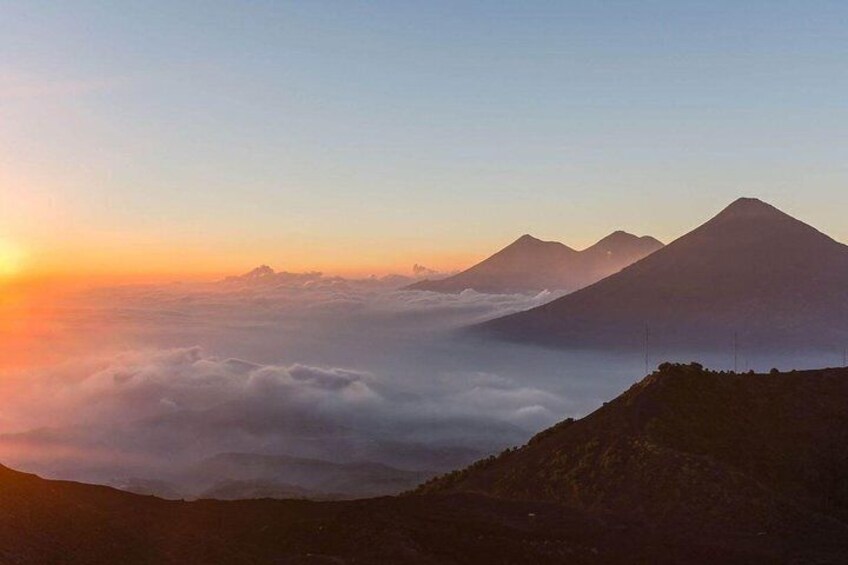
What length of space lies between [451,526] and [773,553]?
18.8 metres

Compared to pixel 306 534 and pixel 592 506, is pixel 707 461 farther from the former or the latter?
pixel 306 534

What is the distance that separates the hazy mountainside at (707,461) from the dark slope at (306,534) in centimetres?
512

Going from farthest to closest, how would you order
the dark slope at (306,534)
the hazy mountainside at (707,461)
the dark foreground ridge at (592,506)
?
the hazy mountainside at (707,461), the dark foreground ridge at (592,506), the dark slope at (306,534)

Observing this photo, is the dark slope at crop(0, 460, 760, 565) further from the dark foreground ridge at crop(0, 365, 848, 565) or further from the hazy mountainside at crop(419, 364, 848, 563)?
the hazy mountainside at crop(419, 364, 848, 563)

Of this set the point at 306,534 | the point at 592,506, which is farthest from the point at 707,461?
the point at 306,534

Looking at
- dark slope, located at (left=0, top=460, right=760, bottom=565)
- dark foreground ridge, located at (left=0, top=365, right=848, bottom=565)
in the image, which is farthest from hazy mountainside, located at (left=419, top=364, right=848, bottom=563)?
dark slope, located at (left=0, top=460, right=760, bottom=565)

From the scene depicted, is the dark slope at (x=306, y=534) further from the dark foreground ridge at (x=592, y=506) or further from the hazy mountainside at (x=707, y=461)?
the hazy mountainside at (x=707, y=461)

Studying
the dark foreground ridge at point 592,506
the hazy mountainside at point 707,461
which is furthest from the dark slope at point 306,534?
the hazy mountainside at point 707,461

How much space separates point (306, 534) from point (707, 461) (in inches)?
1233

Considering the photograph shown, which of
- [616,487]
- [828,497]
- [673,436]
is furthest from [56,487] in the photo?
[828,497]

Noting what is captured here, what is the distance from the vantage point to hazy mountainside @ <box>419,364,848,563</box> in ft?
148

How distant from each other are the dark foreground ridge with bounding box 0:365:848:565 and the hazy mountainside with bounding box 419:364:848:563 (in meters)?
0.14

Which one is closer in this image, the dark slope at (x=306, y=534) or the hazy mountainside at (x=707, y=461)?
the dark slope at (x=306, y=534)

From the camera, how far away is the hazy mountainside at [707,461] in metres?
45.2
